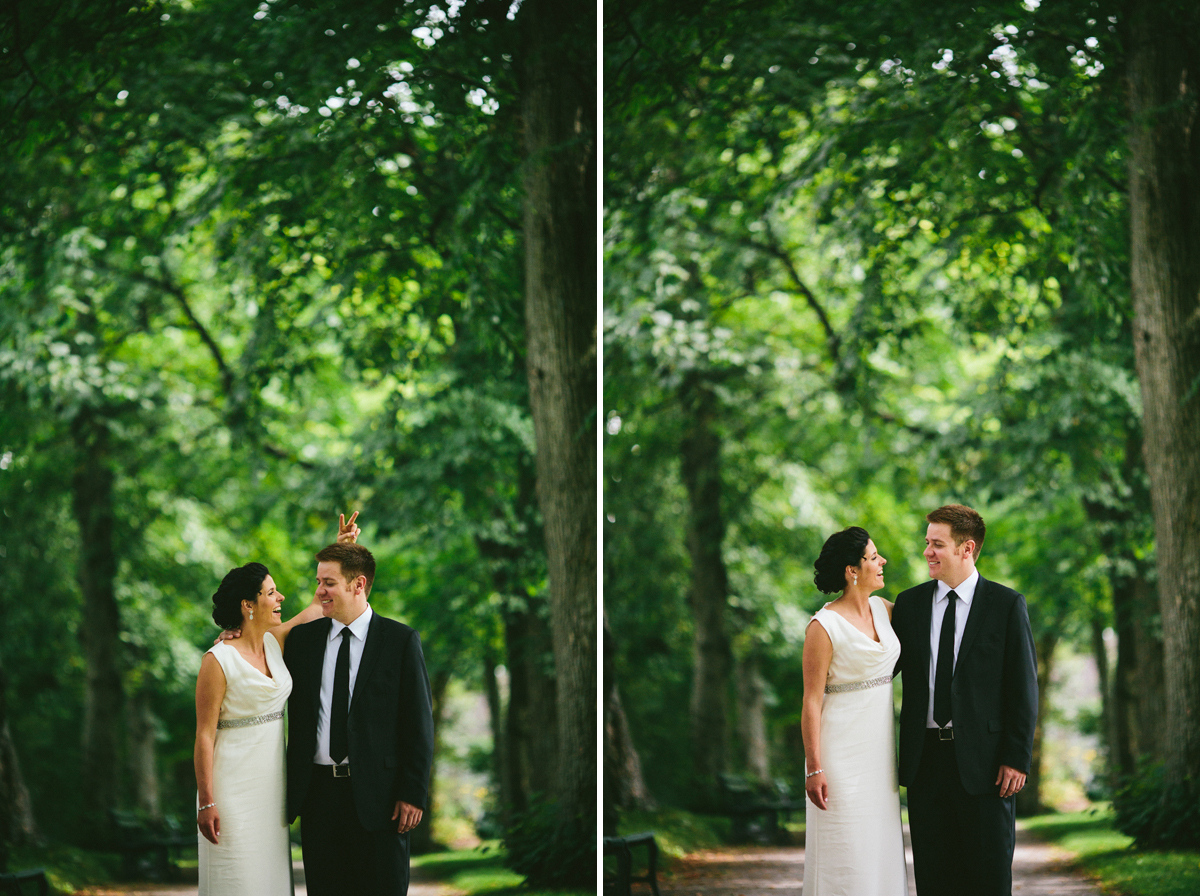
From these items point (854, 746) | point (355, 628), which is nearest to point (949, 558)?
point (854, 746)

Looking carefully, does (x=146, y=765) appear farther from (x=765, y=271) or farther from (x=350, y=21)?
(x=765, y=271)

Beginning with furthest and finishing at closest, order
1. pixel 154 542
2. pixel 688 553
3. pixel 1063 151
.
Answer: pixel 154 542
pixel 688 553
pixel 1063 151

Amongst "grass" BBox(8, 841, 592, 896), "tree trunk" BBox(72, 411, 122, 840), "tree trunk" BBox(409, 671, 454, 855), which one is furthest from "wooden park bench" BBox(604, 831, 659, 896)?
"tree trunk" BBox(72, 411, 122, 840)

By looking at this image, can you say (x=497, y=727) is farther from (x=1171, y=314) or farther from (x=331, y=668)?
(x=1171, y=314)

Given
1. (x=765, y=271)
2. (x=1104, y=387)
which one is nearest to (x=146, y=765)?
(x=765, y=271)

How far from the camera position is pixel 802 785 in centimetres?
351

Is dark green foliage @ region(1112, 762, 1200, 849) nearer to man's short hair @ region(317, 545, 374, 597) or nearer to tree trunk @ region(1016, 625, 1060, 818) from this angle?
tree trunk @ region(1016, 625, 1060, 818)

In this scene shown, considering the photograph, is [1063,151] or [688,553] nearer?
[1063,151]

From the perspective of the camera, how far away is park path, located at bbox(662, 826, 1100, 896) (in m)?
3.14

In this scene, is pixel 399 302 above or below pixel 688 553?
above

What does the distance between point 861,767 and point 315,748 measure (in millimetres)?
1540

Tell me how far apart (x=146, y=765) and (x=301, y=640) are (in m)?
2.01

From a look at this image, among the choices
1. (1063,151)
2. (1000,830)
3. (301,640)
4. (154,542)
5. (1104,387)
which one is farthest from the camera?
(154,542)

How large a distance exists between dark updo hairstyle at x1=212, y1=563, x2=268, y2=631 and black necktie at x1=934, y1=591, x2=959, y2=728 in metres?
1.93
